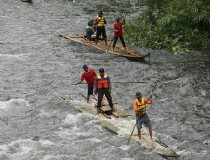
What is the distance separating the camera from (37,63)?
25.0 m

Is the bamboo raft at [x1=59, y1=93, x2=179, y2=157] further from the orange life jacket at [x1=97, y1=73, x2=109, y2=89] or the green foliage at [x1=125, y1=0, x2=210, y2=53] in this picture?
the green foliage at [x1=125, y1=0, x2=210, y2=53]

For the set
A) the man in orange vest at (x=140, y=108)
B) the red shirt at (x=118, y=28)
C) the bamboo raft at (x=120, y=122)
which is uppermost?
the red shirt at (x=118, y=28)

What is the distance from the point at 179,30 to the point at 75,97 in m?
10.2

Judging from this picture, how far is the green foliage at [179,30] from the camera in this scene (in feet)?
87.7

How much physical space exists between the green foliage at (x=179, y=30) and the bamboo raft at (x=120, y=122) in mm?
9310

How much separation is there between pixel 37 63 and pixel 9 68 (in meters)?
1.63

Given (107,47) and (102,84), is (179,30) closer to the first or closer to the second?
(107,47)

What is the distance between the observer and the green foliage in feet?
87.7

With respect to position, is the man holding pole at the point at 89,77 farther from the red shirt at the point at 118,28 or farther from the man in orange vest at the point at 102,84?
the red shirt at the point at 118,28

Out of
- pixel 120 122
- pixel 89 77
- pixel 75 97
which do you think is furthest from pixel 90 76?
pixel 120 122

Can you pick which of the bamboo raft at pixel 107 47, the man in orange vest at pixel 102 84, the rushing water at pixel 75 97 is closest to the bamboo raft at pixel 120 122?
the rushing water at pixel 75 97

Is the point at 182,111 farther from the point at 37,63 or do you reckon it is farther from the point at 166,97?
the point at 37,63

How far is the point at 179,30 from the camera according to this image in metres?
27.5

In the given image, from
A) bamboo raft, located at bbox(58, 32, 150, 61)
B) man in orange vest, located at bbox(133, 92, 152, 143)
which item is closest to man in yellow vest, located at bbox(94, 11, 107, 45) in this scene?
bamboo raft, located at bbox(58, 32, 150, 61)
